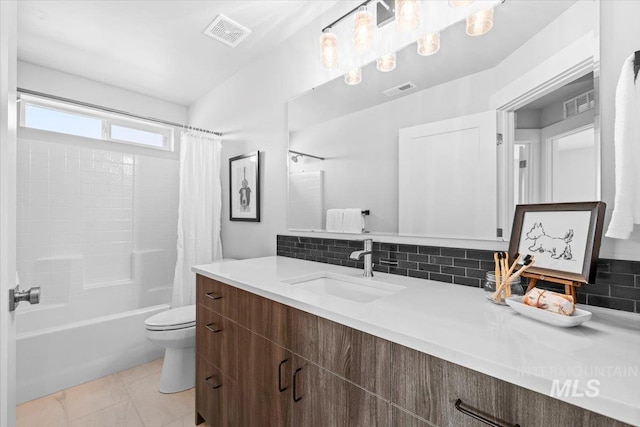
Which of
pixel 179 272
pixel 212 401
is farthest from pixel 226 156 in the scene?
pixel 212 401

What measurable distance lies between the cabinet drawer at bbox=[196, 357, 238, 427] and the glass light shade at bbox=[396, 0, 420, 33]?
1.89m

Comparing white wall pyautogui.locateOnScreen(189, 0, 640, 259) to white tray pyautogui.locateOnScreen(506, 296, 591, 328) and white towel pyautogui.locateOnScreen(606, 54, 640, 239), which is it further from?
white tray pyautogui.locateOnScreen(506, 296, 591, 328)

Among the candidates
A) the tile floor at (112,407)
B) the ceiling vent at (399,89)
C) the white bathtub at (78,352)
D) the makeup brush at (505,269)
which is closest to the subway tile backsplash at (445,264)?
the makeup brush at (505,269)

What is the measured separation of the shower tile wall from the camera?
7.98 feet

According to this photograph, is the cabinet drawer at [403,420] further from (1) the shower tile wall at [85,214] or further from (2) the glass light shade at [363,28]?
(1) the shower tile wall at [85,214]

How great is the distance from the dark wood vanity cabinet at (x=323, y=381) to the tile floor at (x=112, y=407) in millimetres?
323

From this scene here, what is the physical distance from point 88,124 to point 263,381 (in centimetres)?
305

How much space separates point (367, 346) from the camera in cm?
82

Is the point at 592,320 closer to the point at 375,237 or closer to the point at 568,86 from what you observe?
the point at 568,86

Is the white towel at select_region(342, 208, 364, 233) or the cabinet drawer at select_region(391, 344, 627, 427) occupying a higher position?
the white towel at select_region(342, 208, 364, 233)

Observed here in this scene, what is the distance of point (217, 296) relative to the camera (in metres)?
1.45

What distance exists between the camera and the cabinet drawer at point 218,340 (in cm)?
134

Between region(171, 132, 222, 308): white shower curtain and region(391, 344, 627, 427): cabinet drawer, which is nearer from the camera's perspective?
region(391, 344, 627, 427): cabinet drawer

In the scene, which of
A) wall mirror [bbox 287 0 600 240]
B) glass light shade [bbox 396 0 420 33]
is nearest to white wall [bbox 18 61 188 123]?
wall mirror [bbox 287 0 600 240]
